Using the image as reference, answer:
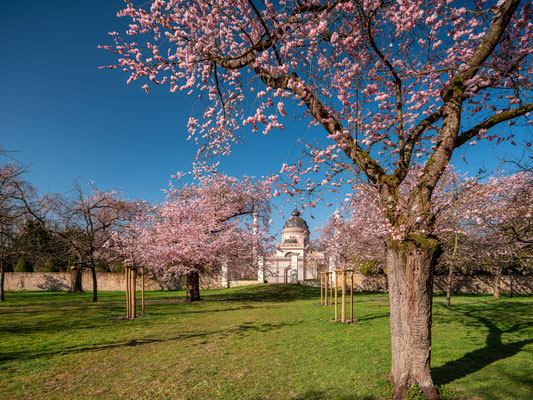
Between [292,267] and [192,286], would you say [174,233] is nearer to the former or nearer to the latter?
[192,286]

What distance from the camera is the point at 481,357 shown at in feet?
23.7

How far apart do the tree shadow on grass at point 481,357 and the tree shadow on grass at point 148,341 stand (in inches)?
208

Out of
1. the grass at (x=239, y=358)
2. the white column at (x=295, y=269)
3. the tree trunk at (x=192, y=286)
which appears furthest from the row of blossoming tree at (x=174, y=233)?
the white column at (x=295, y=269)

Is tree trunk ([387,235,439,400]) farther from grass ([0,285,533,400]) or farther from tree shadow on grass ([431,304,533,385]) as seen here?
tree shadow on grass ([431,304,533,385])

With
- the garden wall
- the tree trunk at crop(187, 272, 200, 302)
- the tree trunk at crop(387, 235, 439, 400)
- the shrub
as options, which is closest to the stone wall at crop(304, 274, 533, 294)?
the garden wall

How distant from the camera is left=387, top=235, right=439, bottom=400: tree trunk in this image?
193 inches

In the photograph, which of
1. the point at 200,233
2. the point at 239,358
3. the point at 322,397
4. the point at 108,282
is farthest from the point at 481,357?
the point at 108,282

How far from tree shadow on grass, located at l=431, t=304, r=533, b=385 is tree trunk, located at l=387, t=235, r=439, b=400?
3.65ft

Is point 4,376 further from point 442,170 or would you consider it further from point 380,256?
point 380,256

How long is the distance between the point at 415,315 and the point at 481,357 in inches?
154

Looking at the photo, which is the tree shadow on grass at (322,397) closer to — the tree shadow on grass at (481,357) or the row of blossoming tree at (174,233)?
the tree shadow on grass at (481,357)

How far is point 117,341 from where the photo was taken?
878 cm

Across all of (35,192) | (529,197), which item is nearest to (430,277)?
(529,197)

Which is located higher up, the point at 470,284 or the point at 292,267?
the point at 292,267
